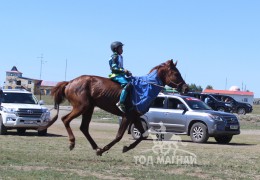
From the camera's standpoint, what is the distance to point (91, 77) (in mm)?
12250

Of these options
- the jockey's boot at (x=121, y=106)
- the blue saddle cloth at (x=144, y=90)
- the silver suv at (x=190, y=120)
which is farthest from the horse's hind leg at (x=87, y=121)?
the silver suv at (x=190, y=120)

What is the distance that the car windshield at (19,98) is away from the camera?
897 inches

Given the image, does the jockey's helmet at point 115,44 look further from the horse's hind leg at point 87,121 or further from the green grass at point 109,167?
the green grass at point 109,167

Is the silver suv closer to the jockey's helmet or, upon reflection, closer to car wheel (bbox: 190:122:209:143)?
car wheel (bbox: 190:122:209:143)

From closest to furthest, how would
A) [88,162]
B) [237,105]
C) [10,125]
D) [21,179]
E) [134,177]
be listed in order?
[21,179]
[134,177]
[88,162]
[10,125]
[237,105]

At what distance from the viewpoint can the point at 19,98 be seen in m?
23.0

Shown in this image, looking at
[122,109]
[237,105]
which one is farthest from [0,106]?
[237,105]

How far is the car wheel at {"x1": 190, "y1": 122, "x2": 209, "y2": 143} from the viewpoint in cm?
2127

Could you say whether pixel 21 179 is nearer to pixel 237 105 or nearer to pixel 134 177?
pixel 134 177

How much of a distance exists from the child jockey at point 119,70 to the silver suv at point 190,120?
9.90 m

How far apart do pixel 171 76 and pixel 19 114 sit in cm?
1105

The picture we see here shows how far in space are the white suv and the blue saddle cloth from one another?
10752 millimetres

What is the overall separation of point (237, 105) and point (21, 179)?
45.2 m

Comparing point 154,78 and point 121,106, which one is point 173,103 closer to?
point 154,78
